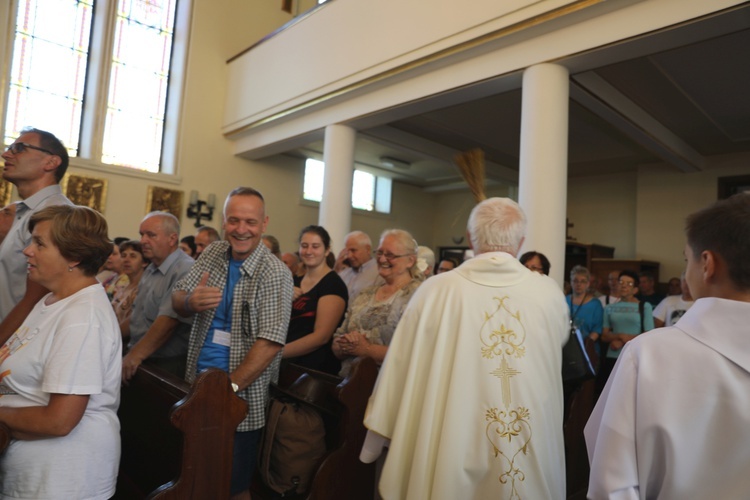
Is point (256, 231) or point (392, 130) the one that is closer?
point (256, 231)

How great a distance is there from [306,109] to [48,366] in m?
6.86

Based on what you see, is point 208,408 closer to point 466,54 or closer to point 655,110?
point 466,54

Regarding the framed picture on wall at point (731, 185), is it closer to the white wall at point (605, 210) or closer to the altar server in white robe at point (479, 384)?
the white wall at point (605, 210)

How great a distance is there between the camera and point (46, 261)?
1.71m

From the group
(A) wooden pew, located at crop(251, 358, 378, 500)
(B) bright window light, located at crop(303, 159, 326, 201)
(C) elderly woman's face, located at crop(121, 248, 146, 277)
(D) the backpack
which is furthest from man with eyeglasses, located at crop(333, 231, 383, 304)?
(B) bright window light, located at crop(303, 159, 326, 201)

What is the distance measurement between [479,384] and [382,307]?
1.10 m

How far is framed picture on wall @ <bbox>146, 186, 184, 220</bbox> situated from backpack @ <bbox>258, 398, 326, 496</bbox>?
24.1 feet

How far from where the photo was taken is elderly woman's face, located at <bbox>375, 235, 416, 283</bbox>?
313cm

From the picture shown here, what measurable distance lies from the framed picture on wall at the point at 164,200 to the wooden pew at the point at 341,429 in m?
7.30

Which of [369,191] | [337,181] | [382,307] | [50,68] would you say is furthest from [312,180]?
[382,307]

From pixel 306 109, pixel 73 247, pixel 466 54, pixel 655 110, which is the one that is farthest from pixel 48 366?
pixel 655 110

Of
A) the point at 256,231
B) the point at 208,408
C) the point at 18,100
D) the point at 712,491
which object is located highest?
the point at 18,100

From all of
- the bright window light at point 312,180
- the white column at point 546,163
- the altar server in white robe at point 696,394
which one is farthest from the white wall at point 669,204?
the altar server in white robe at point 696,394

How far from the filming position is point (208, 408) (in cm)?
194
